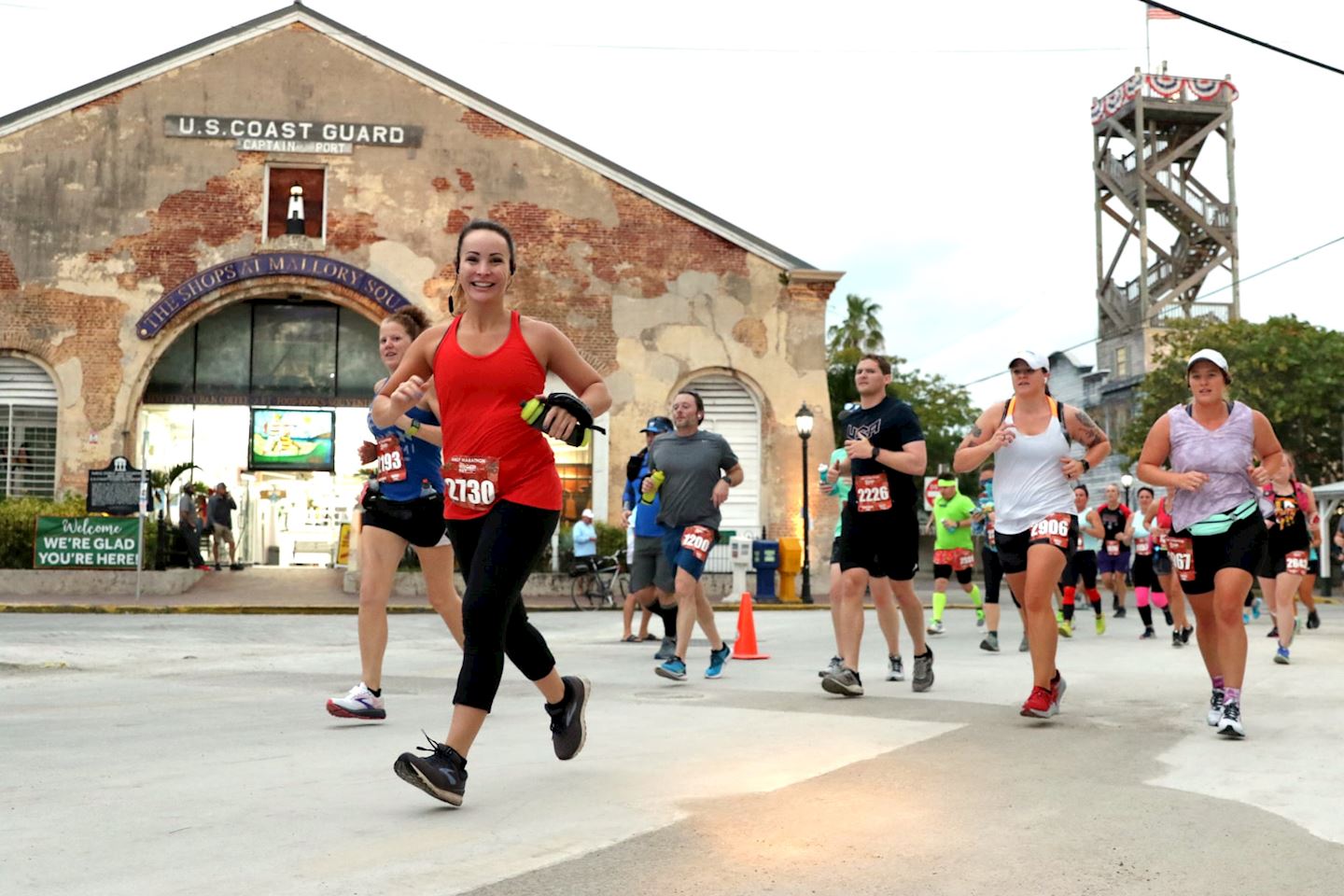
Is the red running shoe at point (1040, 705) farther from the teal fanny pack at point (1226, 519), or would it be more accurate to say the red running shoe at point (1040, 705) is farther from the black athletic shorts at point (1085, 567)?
the black athletic shorts at point (1085, 567)

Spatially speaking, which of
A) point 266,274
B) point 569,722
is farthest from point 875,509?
point 266,274

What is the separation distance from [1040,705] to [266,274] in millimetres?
24056

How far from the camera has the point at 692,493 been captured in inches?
397

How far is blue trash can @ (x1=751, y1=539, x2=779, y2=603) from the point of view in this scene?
2544cm

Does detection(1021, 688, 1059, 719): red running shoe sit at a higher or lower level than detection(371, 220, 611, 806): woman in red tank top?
lower

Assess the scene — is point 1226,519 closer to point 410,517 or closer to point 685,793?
point 685,793

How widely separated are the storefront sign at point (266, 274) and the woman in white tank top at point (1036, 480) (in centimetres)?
2135

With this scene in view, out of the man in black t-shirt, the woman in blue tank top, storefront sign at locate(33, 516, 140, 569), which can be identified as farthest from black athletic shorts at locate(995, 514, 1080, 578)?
storefront sign at locate(33, 516, 140, 569)

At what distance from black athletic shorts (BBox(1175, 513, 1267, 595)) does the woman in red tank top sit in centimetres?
364

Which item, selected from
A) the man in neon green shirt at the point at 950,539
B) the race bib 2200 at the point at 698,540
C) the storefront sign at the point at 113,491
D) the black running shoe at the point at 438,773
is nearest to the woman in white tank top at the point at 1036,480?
the race bib 2200 at the point at 698,540

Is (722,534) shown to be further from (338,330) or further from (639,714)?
(639,714)

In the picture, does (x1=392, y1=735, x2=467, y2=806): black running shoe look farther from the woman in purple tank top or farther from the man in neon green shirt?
the man in neon green shirt

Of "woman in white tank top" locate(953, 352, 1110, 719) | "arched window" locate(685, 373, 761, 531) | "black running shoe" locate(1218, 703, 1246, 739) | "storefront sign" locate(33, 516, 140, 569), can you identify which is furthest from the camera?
"arched window" locate(685, 373, 761, 531)

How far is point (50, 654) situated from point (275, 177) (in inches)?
759
